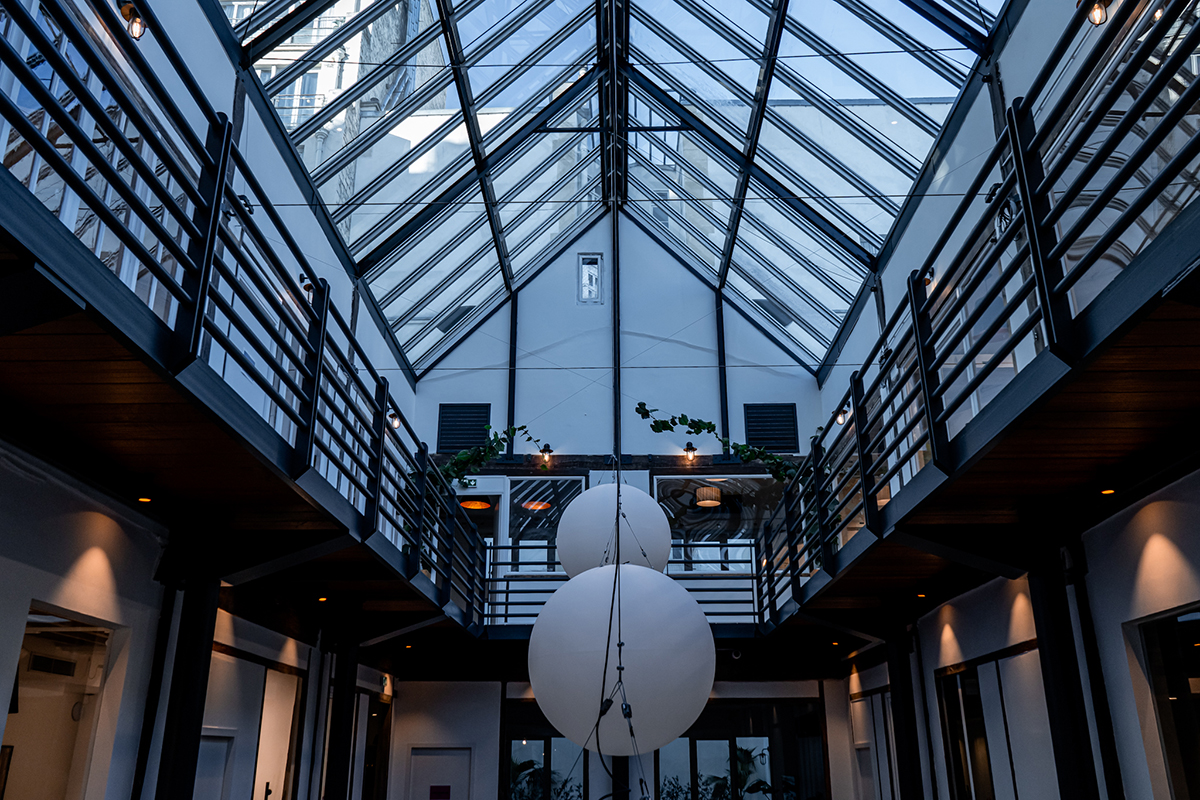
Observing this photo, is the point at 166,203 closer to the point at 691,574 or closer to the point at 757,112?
the point at 757,112

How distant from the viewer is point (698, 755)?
11.2 metres

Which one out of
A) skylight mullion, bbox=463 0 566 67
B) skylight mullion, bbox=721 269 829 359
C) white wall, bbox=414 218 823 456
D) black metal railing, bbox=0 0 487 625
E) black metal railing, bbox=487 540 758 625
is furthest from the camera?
white wall, bbox=414 218 823 456

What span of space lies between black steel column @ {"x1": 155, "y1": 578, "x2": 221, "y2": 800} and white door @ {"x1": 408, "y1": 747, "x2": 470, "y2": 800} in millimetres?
6228

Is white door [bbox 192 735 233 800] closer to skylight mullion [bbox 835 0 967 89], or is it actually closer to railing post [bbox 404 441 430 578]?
railing post [bbox 404 441 430 578]

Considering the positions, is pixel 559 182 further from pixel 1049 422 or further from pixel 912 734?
pixel 1049 422

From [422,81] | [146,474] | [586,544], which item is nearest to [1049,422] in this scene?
[586,544]

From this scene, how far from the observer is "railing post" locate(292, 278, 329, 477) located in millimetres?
4461

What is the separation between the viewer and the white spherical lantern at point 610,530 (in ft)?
17.3

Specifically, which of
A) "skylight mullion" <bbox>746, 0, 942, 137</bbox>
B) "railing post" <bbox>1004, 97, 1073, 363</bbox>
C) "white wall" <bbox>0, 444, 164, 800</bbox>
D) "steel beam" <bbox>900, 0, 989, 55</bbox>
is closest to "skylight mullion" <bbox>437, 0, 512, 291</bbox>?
"skylight mullion" <bbox>746, 0, 942, 137</bbox>

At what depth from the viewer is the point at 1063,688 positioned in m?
4.77

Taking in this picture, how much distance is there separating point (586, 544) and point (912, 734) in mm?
4127

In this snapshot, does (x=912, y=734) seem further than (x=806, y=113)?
No

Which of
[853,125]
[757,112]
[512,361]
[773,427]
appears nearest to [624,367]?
[512,361]

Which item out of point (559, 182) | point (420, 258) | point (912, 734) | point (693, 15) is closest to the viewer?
point (912, 734)
